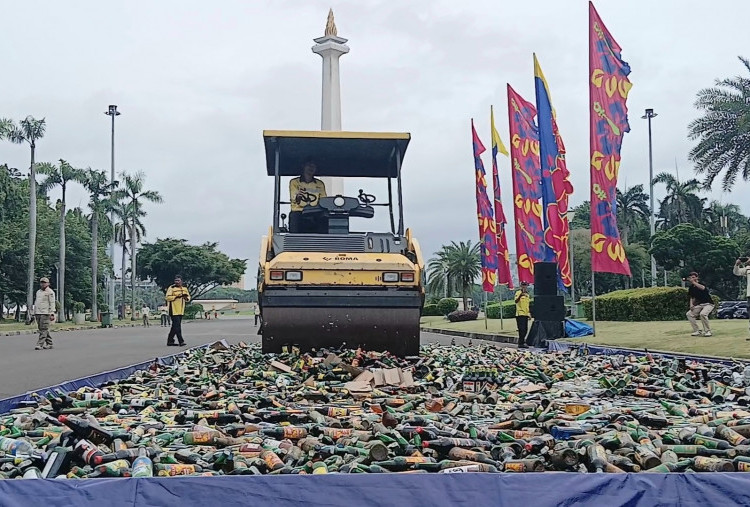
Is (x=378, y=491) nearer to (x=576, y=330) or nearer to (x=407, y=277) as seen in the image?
Result: (x=407, y=277)

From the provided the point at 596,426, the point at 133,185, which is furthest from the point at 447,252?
the point at 596,426

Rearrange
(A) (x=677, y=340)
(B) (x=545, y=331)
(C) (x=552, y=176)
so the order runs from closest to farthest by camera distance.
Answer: (A) (x=677, y=340) < (B) (x=545, y=331) < (C) (x=552, y=176)

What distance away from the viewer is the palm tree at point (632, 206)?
71812mm

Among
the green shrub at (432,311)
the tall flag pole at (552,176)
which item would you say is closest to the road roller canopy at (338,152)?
the tall flag pole at (552,176)

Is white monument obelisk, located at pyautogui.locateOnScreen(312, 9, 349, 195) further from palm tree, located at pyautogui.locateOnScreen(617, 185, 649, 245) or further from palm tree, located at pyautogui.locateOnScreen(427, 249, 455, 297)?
palm tree, located at pyautogui.locateOnScreen(617, 185, 649, 245)

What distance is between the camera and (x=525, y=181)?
19.6 m

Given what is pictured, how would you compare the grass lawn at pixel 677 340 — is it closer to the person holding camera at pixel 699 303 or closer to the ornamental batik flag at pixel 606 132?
the person holding camera at pixel 699 303

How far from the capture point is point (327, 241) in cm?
1086

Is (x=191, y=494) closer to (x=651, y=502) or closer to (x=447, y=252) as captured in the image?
(x=651, y=502)

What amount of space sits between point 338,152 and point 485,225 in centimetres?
1134

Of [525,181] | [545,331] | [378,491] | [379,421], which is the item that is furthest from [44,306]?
[378,491]

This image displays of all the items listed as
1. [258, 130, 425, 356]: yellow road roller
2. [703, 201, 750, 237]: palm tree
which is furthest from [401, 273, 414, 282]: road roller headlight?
[703, 201, 750, 237]: palm tree

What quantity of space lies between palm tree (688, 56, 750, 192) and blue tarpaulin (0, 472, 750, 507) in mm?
32404

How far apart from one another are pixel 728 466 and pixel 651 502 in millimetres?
788
